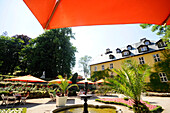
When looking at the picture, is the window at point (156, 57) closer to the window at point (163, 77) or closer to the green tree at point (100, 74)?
the window at point (163, 77)

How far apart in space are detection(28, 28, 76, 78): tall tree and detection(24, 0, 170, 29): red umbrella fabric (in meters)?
21.7

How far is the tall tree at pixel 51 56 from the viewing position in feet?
73.0

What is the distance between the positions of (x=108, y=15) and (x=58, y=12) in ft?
2.76

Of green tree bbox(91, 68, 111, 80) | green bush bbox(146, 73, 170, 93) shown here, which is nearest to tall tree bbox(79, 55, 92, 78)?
green tree bbox(91, 68, 111, 80)

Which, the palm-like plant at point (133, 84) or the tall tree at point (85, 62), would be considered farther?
the tall tree at point (85, 62)

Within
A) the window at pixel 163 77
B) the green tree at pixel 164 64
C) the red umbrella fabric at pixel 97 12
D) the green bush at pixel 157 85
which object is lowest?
the green bush at pixel 157 85

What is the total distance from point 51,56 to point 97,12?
24415mm

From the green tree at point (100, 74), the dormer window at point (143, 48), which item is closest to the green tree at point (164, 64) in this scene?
the dormer window at point (143, 48)

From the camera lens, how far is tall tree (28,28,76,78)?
73.0ft

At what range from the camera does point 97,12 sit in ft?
4.82

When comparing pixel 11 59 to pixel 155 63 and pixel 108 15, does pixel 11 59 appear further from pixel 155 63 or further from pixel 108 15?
pixel 155 63

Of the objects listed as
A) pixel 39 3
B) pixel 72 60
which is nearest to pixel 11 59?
pixel 72 60

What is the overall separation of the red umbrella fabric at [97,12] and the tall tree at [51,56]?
21.7 meters

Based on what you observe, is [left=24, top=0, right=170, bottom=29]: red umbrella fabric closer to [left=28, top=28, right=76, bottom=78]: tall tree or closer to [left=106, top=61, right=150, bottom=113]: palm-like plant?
[left=106, top=61, right=150, bottom=113]: palm-like plant
